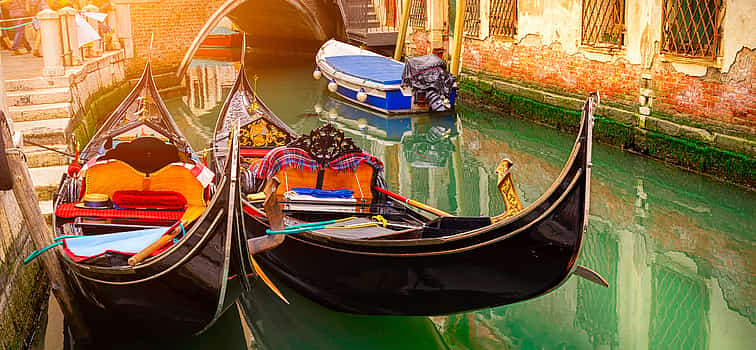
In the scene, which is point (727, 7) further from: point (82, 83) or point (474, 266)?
point (82, 83)

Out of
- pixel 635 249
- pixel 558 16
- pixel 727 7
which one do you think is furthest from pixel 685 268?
pixel 558 16

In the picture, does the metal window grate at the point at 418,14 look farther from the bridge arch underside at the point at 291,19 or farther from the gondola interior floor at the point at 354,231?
the gondola interior floor at the point at 354,231

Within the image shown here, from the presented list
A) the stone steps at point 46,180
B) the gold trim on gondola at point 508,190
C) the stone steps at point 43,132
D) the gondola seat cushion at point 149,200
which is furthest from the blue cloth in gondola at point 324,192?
the stone steps at point 43,132

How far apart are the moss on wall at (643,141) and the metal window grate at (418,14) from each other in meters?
1.96

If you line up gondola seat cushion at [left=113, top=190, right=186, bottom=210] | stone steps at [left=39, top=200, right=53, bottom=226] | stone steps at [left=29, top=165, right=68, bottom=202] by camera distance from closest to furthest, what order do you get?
gondola seat cushion at [left=113, top=190, right=186, bottom=210] → stone steps at [left=39, top=200, right=53, bottom=226] → stone steps at [left=29, top=165, right=68, bottom=202]

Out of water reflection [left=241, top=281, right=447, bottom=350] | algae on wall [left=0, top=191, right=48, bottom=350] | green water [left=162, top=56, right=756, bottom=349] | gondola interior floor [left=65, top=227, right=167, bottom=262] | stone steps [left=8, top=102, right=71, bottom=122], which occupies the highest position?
stone steps [left=8, top=102, right=71, bottom=122]

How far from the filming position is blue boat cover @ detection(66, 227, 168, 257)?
2557 mm

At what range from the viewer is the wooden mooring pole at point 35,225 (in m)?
2.56

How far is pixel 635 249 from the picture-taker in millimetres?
3676

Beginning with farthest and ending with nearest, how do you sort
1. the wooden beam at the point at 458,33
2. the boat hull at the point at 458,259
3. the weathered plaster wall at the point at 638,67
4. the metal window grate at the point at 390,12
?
the metal window grate at the point at 390,12
the wooden beam at the point at 458,33
the weathered plaster wall at the point at 638,67
the boat hull at the point at 458,259

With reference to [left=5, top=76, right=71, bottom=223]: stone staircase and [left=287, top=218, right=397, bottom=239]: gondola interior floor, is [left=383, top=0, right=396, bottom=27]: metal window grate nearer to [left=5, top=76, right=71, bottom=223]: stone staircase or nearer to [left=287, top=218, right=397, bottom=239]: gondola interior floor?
[left=5, top=76, right=71, bottom=223]: stone staircase

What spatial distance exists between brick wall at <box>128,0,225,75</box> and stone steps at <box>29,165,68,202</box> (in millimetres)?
4315

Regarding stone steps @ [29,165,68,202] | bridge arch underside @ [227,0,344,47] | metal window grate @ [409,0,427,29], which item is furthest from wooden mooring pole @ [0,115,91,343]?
bridge arch underside @ [227,0,344,47]

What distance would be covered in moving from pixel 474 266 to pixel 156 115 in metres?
2.34
